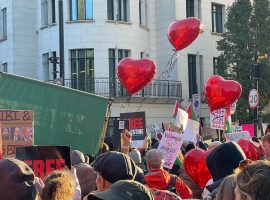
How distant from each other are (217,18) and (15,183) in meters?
29.9

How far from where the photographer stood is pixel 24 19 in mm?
30312

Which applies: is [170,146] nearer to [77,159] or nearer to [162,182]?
[77,159]

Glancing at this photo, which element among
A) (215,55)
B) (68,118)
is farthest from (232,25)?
(68,118)

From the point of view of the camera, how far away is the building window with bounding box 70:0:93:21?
27.8m

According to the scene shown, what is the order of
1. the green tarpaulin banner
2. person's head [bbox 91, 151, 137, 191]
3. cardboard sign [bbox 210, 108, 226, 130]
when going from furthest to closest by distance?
cardboard sign [bbox 210, 108, 226, 130] → the green tarpaulin banner → person's head [bbox 91, 151, 137, 191]

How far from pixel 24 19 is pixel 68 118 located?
22941 mm

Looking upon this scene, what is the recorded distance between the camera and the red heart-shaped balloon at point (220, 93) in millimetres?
12844

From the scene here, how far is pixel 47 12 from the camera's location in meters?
29.3

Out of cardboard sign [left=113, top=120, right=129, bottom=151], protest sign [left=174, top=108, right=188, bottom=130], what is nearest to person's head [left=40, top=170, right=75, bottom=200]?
cardboard sign [left=113, top=120, right=129, bottom=151]

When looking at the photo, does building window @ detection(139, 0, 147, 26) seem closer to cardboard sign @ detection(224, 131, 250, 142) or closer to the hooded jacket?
cardboard sign @ detection(224, 131, 250, 142)

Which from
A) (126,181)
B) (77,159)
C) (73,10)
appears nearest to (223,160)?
(126,181)

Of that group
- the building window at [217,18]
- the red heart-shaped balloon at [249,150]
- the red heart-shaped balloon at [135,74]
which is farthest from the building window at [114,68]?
the red heart-shaped balloon at [249,150]

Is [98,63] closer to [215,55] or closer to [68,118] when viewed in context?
[215,55]

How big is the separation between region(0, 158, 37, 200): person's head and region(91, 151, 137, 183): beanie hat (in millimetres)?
1050
